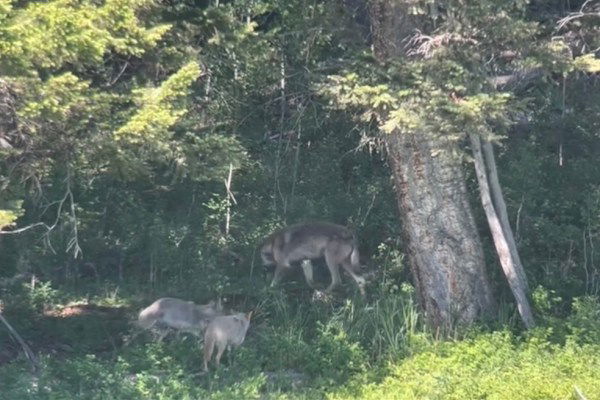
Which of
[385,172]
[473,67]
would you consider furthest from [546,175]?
[473,67]

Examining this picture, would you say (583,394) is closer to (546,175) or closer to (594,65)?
(594,65)

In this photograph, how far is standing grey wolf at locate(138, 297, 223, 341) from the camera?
49.6 ft

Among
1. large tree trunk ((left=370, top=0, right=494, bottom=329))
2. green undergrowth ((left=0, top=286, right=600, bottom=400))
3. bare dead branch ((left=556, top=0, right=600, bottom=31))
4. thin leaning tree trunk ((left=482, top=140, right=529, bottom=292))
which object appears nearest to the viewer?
green undergrowth ((left=0, top=286, right=600, bottom=400))

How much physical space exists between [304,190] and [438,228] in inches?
197

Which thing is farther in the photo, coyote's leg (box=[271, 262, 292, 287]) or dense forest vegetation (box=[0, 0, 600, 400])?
coyote's leg (box=[271, 262, 292, 287])

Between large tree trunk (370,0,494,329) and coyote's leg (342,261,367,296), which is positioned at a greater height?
large tree trunk (370,0,494,329)

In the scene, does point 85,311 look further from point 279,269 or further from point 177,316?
point 279,269

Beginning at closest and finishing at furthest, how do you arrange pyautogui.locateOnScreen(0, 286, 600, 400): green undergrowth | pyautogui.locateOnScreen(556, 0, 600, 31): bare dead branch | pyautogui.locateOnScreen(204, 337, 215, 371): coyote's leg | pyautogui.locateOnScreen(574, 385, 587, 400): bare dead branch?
pyautogui.locateOnScreen(574, 385, 587, 400): bare dead branch → pyautogui.locateOnScreen(0, 286, 600, 400): green undergrowth → pyautogui.locateOnScreen(204, 337, 215, 371): coyote's leg → pyautogui.locateOnScreen(556, 0, 600, 31): bare dead branch

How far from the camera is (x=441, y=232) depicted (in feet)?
49.5

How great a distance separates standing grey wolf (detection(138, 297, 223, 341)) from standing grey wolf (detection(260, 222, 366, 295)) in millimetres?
2666

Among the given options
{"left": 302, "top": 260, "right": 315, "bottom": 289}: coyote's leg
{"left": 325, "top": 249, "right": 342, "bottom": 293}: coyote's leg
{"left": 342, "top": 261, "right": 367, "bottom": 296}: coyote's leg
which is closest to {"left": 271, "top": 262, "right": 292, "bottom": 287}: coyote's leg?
{"left": 302, "top": 260, "right": 315, "bottom": 289}: coyote's leg

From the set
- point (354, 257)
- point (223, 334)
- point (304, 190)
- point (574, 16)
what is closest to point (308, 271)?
point (354, 257)

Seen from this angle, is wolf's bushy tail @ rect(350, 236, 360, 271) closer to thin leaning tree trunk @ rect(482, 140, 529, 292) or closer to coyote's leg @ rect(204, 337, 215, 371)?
thin leaning tree trunk @ rect(482, 140, 529, 292)

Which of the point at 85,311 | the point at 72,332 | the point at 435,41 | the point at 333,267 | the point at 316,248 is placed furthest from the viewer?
the point at 333,267
